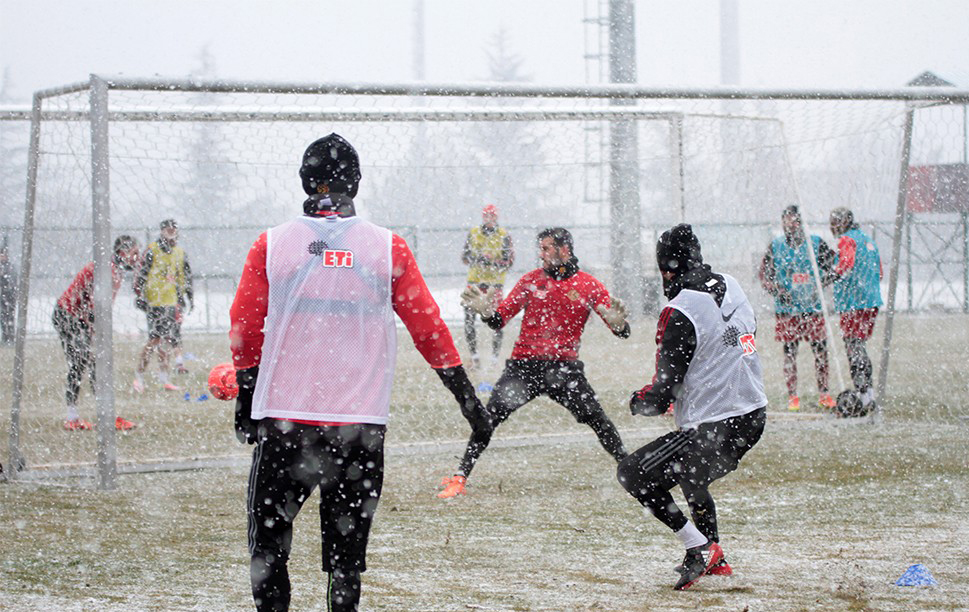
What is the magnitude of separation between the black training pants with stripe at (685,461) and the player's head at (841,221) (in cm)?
581

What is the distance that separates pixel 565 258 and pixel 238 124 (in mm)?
3670

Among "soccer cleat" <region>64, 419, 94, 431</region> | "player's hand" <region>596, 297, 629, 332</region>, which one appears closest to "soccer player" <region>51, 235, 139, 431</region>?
"soccer cleat" <region>64, 419, 94, 431</region>

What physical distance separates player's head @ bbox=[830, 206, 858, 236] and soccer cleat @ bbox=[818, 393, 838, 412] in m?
1.56

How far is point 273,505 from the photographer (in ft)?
12.1

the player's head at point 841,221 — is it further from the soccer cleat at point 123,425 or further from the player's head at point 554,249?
the soccer cleat at point 123,425

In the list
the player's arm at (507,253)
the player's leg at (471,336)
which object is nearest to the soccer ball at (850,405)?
the player's arm at (507,253)

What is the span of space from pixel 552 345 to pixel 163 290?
596 centimetres

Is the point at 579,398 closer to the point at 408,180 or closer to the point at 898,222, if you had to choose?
the point at 898,222

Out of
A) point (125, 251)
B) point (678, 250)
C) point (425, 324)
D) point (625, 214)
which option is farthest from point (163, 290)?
point (425, 324)

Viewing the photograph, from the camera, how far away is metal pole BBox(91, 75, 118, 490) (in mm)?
7574

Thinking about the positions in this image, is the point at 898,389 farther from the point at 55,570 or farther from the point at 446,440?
the point at 55,570

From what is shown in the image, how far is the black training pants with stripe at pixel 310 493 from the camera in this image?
12.1ft

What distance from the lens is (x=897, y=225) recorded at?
9.96m

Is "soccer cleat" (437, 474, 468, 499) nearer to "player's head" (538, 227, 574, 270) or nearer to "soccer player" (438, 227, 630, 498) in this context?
"soccer player" (438, 227, 630, 498)
